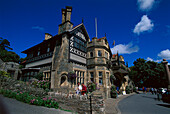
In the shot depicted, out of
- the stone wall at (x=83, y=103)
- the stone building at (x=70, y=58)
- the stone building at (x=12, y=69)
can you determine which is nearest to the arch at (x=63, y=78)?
the stone building at (x=70, y=58)

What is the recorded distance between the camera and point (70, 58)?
14836 mm

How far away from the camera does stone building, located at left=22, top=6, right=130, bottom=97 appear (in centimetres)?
1421

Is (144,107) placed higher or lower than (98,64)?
lower

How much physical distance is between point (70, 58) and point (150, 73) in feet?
121

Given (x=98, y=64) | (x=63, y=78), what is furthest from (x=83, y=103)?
(x=98, y=64)

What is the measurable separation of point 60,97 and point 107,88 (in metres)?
9.29

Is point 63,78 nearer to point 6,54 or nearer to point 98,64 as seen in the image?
point 98,64

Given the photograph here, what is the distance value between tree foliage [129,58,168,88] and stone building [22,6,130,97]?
24.4 meters

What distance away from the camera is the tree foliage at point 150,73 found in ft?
125

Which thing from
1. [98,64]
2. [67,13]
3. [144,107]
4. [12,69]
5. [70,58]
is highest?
[67,13]

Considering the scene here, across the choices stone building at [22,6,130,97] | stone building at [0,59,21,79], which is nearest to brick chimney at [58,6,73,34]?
stone building at [22,6,130,97]

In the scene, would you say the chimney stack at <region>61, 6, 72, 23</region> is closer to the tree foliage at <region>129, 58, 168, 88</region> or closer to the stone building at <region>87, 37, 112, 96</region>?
the stone building at <region>87, 37, 112, 96</region>

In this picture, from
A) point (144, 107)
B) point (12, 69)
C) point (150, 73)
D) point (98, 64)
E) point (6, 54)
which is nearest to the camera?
point (144, 107)

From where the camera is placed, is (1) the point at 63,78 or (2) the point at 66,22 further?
(2) the point at 66,22
